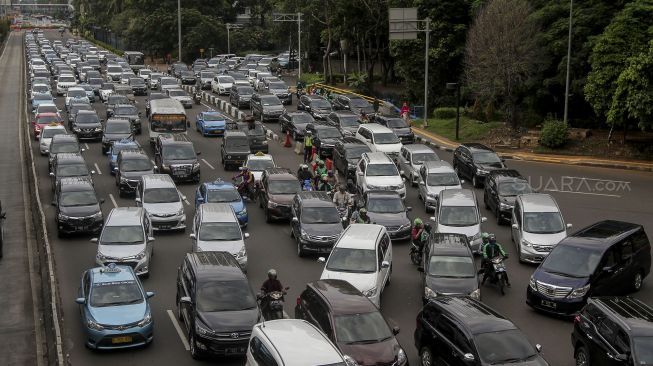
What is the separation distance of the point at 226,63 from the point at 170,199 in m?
66.2

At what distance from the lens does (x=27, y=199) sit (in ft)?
126

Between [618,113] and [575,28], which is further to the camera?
[575,28]

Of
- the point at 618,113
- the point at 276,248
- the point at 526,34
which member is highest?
the point at 526,34

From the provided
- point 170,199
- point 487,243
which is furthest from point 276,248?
point 487,243

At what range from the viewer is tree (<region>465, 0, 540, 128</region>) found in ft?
167

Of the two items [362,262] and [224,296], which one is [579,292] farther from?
[224,296]

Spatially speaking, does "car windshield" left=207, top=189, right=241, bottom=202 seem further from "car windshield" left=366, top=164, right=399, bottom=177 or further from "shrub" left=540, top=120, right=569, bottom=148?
"shrub" left=540, top=120, right=569, bottom=148

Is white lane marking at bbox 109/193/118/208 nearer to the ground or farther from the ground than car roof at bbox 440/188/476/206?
nearer to the ground

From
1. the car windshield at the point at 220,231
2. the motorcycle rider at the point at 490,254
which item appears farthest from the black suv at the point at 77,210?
the motorcycle rider at the point at 490,254

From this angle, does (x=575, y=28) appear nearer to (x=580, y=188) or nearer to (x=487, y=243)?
(x=580, y=188)

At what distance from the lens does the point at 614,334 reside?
17469 millimetres

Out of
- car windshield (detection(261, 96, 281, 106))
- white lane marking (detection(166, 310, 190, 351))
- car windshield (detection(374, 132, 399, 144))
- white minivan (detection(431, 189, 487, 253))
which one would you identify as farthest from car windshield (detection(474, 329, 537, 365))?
car windshield (detection(261, 96, 281, 106))

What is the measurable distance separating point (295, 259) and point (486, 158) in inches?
539

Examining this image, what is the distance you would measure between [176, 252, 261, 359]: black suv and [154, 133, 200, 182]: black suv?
17212 mm
